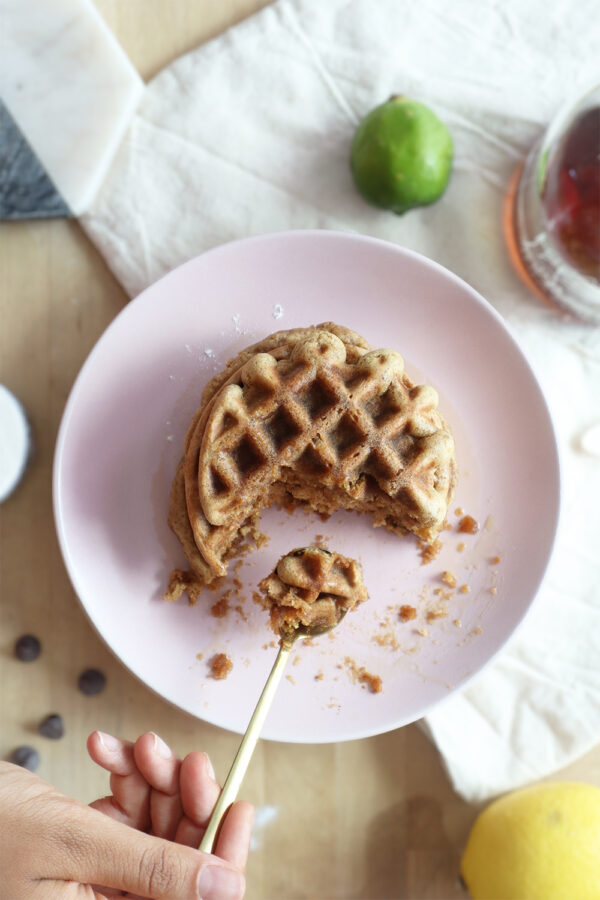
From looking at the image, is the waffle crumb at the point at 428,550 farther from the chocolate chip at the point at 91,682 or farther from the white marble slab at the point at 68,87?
the white marble slab at the point at 68,87

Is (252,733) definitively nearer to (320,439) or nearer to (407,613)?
(407,613)

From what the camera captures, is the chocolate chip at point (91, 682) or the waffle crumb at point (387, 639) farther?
the chocolate chip at point (91, 682)

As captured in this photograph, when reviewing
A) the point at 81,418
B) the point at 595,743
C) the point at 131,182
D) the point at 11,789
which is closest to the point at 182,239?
the point at 131,182

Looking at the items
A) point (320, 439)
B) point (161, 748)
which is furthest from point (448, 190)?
point (161, 748)

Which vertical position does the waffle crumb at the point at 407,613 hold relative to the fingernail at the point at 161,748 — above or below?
below

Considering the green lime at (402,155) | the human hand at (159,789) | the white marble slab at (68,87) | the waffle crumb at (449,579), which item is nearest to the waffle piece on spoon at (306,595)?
the human hand at (159,789)

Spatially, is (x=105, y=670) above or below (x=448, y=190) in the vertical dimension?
below

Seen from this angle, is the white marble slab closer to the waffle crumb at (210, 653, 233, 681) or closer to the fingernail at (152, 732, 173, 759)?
the waffle crumb at (210, 653, 233, 681)
